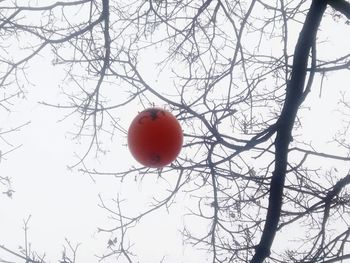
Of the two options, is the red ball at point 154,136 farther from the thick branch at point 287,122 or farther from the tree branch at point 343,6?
the tree branch at point 343,6

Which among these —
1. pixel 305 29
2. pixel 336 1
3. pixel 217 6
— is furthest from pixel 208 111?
pixel 217 6

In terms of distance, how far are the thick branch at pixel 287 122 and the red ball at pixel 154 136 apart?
3.69 feet

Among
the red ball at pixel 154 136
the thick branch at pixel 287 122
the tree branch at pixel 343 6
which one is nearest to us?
the red ball at pixel 154 136

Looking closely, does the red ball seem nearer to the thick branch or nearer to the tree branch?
the thick branch

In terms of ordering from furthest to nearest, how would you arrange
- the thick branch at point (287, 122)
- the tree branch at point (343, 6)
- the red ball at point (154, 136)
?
the thick branch at point (287, 122), the tree branch at point (343, 6), the red ball at point (154, 136)

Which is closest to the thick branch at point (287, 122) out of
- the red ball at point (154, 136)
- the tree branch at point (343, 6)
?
the tree branch at point (343, 6)

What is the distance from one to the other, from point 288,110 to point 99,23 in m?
2.20

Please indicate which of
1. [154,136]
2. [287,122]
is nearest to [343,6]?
[287,122]

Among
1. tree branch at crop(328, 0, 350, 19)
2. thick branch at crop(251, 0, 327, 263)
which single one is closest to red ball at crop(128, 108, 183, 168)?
thick branch at crop(251, 0, 327, 263)

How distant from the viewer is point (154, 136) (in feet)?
6.48

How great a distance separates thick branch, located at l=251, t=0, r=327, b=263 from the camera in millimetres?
2867

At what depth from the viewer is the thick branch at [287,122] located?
9.41ft

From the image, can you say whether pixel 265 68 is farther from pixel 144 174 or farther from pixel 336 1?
pixel 336 1

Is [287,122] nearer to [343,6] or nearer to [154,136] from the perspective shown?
[343,6]
